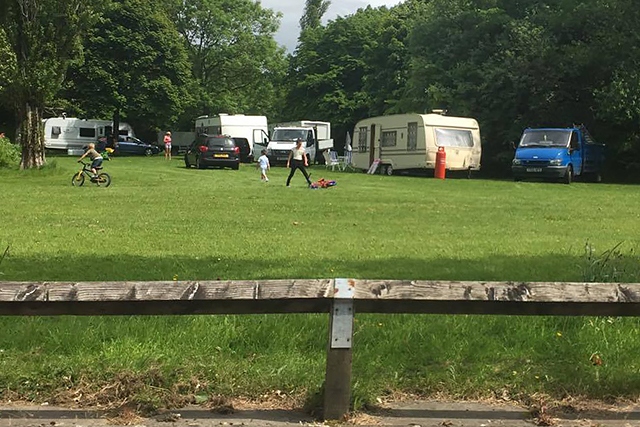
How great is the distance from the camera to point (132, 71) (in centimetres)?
4969

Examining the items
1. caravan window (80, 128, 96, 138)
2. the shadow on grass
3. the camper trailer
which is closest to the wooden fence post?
the shadow on grass

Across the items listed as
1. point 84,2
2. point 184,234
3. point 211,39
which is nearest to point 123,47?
point 211,39

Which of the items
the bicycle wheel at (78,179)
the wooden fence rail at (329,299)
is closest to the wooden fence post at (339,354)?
the wooden fence rail at (329,299)

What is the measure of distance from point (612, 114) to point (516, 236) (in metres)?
20.4

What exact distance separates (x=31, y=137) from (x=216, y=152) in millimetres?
9007

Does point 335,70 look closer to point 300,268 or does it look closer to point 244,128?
point 244,128

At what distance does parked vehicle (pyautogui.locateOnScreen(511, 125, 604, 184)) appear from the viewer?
84.7ft

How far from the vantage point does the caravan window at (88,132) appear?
51.4 meters

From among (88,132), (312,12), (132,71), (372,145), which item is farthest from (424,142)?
(312,12)

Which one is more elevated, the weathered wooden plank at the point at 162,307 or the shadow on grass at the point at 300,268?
the weathered wooden plank at the point at 162,307

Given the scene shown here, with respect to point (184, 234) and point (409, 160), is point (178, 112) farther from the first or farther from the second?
point (184, 234)

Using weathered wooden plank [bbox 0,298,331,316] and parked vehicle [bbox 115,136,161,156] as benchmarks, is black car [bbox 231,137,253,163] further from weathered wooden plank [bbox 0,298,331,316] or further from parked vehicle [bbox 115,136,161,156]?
weathered wooden plank [bbox 0,298,331,316]

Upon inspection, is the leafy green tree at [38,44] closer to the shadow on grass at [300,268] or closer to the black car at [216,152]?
the black car at [216,152]

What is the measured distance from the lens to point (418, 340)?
4898 millimetres
